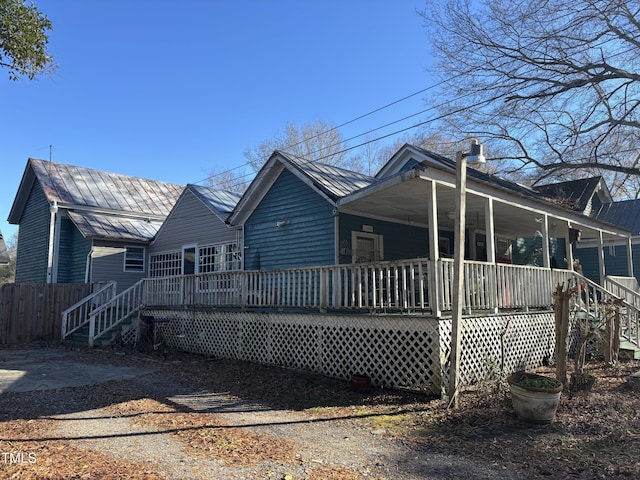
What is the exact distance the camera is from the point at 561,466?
472 cm

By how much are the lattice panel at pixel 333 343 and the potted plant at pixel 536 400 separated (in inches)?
55.2

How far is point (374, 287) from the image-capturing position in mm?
8383

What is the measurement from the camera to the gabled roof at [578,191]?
886 inches

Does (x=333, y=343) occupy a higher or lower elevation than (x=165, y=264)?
lower

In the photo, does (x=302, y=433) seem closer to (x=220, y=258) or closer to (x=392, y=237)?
(x=392, y=237)

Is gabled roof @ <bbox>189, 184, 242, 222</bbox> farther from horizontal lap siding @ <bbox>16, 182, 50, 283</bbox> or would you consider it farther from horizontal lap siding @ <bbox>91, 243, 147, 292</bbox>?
horizontal lap siding @ <bbox>16, 182, 50, 283</bbox>

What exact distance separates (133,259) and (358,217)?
11056 millimetres

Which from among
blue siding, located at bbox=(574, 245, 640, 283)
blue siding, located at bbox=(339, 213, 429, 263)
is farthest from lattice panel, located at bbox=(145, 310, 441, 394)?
blue siding, located at bbox=(574, 245, 640, 283)

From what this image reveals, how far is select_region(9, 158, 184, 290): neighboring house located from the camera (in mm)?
18281

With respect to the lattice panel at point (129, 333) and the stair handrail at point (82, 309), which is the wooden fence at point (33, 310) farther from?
the lattice panel at point (129, 333)

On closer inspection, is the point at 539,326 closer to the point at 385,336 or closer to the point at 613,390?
the point at 613,390

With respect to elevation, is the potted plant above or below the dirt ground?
above

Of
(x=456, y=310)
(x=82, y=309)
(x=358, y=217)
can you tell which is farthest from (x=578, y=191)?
(x=82, y=309)

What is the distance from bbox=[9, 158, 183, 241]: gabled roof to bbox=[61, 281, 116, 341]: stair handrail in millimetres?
2582
